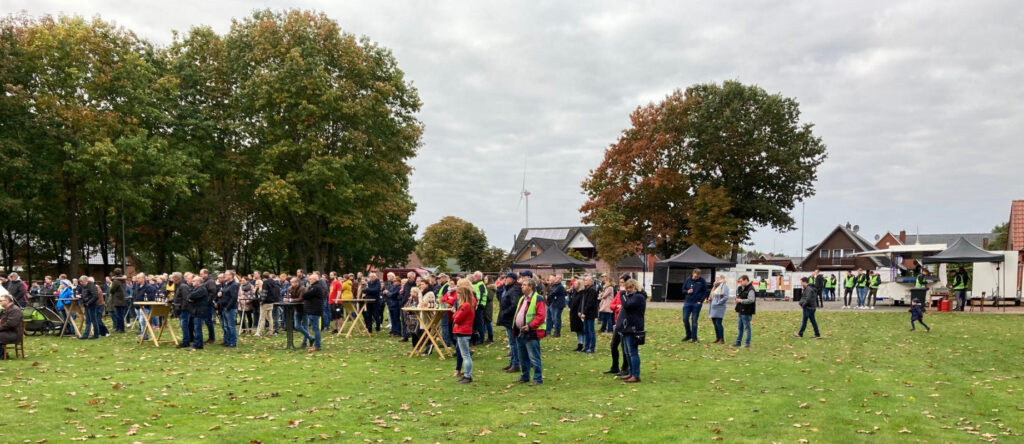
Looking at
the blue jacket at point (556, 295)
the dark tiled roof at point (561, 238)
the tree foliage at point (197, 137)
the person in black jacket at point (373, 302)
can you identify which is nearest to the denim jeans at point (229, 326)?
the person in black jacket at point (373, 302)

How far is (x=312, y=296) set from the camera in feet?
50.7

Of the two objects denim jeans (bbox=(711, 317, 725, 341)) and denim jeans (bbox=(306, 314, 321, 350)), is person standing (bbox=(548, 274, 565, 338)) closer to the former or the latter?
denim jeans (bbox=(711, 317, 725, 341))

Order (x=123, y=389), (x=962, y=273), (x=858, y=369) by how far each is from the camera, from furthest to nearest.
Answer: (x=962, y=273), (x=858, y=369), (x=123, y=389)

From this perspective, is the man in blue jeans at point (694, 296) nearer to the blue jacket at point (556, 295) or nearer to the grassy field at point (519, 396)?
the grassy field at point (519, 396)

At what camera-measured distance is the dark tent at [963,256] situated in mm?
27891

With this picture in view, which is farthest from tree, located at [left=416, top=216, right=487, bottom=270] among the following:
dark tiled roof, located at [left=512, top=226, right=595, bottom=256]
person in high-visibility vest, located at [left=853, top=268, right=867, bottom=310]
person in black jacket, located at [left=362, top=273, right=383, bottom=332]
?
person in black jacket, located at [left=362, top=273, right=383, bottom=332]

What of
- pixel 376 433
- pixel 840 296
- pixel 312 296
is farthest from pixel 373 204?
pixel 376 433

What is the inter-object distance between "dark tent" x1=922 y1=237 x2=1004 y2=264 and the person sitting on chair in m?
30.6

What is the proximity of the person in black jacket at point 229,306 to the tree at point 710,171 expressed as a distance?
110 feet

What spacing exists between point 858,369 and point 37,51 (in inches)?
1314

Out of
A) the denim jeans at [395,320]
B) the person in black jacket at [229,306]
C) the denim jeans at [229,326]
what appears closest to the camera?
the person in black jacket at [229,306]

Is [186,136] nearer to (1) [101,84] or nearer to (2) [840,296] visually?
(1) [101,84]

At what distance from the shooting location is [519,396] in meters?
10.1

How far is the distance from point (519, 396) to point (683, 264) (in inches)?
1093
